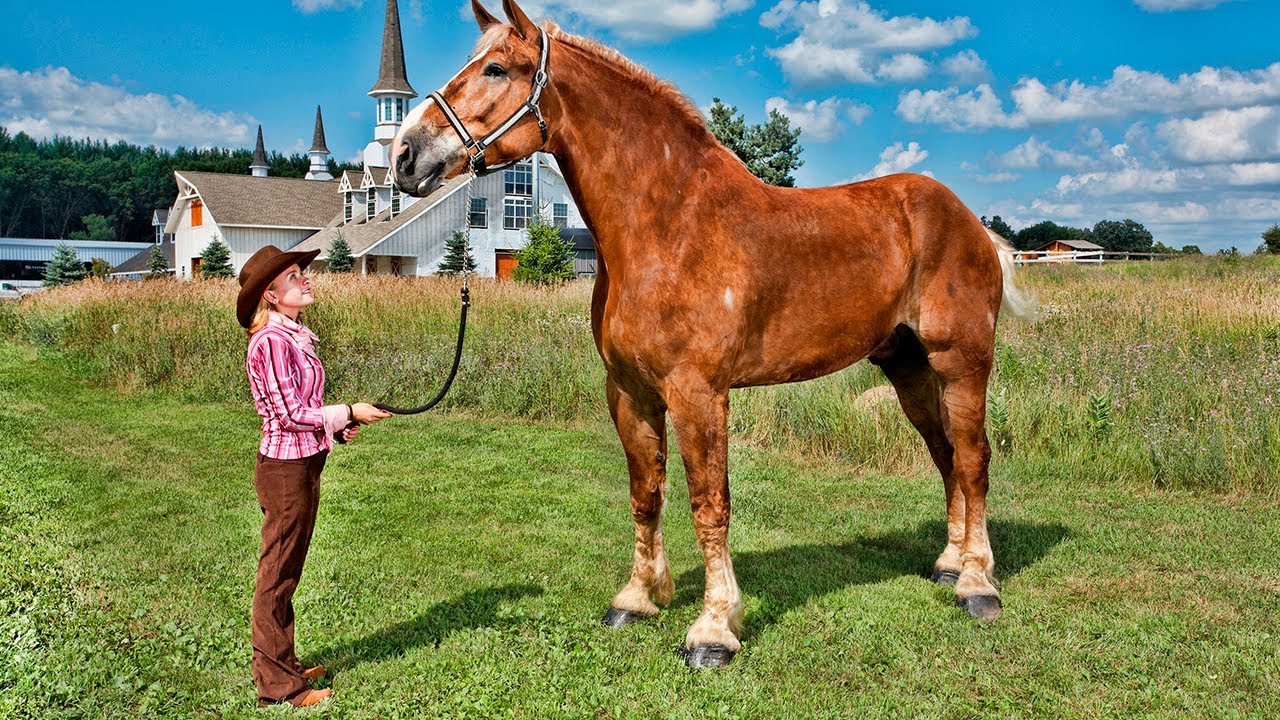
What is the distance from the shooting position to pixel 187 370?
12320 millimetres

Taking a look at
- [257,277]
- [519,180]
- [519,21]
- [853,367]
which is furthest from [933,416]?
[519,180]

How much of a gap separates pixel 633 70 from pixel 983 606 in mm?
3153

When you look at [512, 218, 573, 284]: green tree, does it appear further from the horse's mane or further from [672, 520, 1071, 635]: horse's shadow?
the horse's mane

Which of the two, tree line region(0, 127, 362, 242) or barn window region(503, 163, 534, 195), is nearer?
barn window region(503, 163, 534, 195)

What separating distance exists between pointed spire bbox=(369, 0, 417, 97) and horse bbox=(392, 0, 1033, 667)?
4365cm

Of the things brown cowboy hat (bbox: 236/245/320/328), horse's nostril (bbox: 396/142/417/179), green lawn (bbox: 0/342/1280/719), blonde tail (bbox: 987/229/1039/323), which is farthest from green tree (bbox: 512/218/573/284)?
brown cowboy hat (bbox: 236/245/320/328)

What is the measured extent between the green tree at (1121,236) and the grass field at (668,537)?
59.9 meters

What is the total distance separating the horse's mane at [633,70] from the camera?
3.92 meters

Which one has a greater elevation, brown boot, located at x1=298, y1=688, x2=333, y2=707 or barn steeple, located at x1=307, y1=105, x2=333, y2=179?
barn steeple, located at x1=307, y1=105, x2=333, y2=179

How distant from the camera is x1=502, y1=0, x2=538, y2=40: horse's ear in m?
3.63

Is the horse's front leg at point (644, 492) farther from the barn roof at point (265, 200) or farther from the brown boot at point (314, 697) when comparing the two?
the barn roof at point (265, 200)

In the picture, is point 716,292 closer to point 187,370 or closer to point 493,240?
point 187,370

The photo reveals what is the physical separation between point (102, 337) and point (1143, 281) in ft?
58.6

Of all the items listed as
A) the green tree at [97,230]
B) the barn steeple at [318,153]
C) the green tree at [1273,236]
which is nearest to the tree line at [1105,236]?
the green tree at [1273,236]
